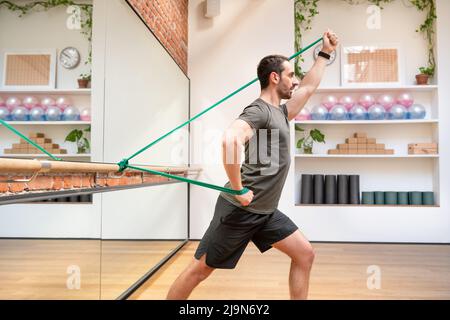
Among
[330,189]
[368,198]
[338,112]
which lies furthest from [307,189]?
[338,112]

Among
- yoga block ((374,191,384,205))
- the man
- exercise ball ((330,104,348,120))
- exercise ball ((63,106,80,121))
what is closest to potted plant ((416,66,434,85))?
exercise ball ((330,104,348,120))

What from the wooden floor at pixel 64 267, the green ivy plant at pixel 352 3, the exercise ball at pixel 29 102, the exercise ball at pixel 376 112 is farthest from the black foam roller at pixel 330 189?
the exercise ball at pixel 29 102

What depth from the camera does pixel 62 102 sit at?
185cm

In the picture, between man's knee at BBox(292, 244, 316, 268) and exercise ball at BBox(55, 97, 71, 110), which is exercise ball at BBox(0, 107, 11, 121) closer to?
exercise ball at BBox(55, 97, 71, 110)

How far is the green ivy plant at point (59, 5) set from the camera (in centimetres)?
146

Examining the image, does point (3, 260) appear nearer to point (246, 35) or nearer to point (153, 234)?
point (153, 234)

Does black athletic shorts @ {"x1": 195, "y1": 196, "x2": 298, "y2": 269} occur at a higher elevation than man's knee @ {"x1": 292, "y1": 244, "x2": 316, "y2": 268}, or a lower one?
higher

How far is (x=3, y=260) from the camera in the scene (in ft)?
4.93

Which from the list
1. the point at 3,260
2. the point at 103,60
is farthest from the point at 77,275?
the point at 103,60

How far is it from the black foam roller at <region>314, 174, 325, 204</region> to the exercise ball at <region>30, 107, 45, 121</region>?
380cm

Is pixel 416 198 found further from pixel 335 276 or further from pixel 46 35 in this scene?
pixel 46 35

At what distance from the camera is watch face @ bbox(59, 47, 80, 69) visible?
1.76m

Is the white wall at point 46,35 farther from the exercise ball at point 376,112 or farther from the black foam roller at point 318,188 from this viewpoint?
the exercise ball at point 376,112

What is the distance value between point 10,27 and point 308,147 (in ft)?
13.4
